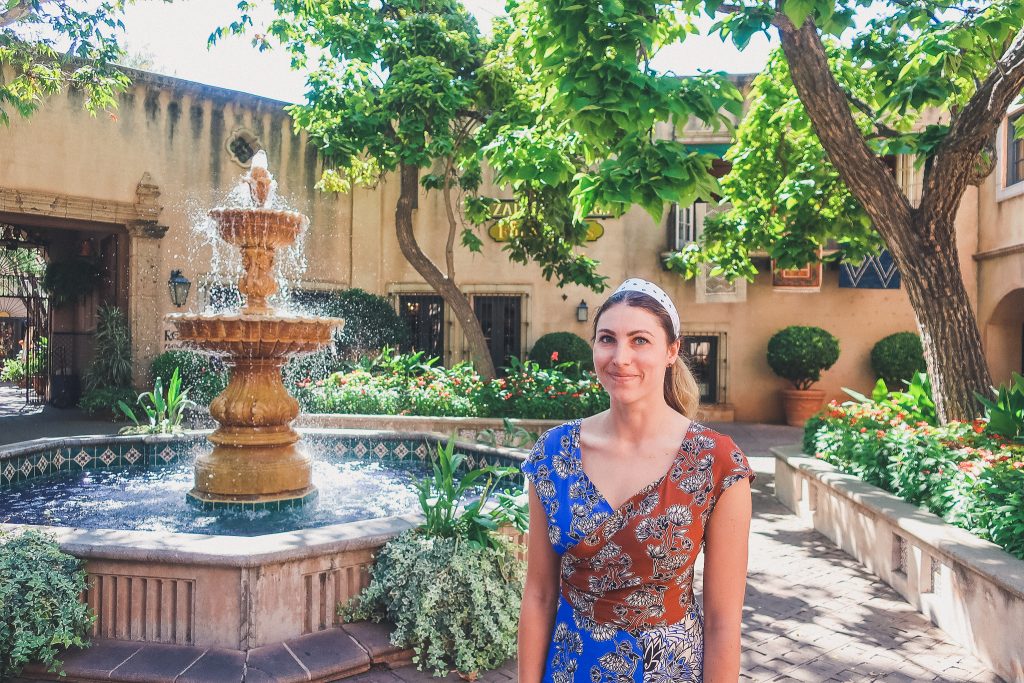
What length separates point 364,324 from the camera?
15445mm

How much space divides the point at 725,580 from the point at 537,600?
51 cm

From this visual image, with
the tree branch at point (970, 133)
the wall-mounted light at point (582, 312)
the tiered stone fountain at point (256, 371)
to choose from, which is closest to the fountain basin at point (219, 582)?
the tiered stone fountain at point (256, 371)

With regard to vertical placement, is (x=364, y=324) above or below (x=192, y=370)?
above

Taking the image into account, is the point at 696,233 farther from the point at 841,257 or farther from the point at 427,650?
the point at 427,650

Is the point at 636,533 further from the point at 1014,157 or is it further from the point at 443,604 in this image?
the point at 1014,157

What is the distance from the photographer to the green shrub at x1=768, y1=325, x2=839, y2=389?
50.2ft

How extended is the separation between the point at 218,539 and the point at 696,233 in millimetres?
14226

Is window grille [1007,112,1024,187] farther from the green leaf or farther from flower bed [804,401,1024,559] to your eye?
the green leaf

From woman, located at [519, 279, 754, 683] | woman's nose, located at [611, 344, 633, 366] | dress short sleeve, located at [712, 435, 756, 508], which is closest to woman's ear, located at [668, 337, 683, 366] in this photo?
→ woman, located at [519, 279, 754, 683]

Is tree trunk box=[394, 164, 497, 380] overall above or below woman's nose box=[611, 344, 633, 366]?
above

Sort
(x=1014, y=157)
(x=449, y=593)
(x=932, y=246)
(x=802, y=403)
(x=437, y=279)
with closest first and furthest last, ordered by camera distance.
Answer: (x=449, y=593)
(x=932, y=246)
(x=437, y=279)
(x=1014, y=157)
(x=802, y=403)

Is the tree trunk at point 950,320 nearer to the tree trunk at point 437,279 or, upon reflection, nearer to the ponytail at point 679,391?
the ponytail at point 679,391

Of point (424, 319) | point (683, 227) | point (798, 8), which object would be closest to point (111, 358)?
point (424, 319)

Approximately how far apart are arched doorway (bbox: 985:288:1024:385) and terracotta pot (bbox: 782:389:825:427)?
129 inches
